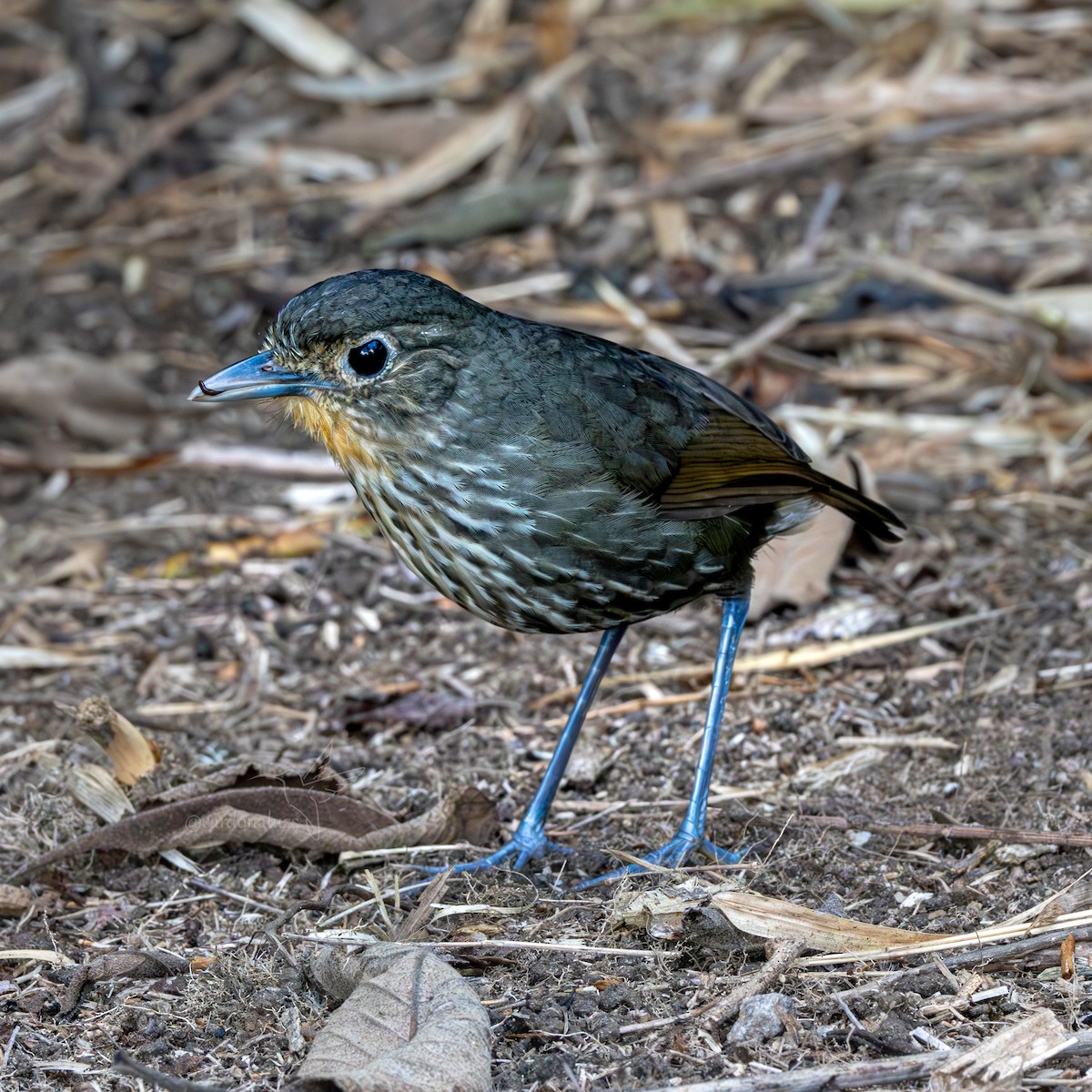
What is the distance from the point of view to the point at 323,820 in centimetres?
432

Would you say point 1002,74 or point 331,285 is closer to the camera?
point 331,285

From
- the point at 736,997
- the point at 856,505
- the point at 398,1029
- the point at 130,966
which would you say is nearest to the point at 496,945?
the point at 398,1029

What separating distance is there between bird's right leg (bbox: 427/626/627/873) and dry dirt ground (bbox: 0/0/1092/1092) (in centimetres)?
12

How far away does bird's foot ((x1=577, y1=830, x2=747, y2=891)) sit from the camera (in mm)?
4129

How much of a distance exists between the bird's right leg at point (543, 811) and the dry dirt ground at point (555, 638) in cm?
12

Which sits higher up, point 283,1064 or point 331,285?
point 331,285

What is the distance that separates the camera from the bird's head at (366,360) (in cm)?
402

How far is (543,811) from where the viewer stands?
439 cm

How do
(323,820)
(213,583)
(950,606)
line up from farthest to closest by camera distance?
1. (213,583)
2. (950,606)
3. (323,820)

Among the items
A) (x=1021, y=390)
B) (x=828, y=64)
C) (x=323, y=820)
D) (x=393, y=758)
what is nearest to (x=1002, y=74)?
(x=828, y=64)

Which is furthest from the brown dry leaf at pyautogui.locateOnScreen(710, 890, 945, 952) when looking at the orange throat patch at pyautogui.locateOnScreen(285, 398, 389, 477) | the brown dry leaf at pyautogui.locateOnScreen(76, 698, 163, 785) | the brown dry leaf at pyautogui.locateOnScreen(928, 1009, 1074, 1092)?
the brown dry leaf at pyautogui.locateOnScreen(76, 698, 163, 785)

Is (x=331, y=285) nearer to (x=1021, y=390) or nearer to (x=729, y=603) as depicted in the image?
(x=729, y=603)

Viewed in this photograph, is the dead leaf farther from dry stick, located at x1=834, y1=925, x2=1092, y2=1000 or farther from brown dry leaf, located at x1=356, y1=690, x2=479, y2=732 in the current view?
dry stick, located at x1=834, y1=925, x2=1092, y2=1000

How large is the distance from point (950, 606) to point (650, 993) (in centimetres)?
245
